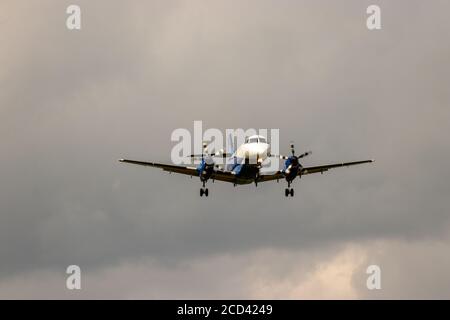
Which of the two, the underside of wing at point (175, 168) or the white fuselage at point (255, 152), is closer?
the white fuselage at point (255, 152)

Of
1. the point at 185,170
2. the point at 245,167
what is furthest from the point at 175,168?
the point at 245,167

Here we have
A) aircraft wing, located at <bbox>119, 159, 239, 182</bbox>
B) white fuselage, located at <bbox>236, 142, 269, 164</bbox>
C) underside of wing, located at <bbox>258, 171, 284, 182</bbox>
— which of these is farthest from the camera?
underside of wing, located at <bbox>258, 171, 284, 182</bbox>

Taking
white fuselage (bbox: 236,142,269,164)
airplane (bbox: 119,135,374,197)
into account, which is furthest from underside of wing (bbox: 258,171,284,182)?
white fuselage (bbox: 236,142,269,164)

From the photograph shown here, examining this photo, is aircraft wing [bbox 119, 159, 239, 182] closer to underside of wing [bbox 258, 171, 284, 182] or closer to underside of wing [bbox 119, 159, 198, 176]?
underside of wing [bbox 119, 159, 198, 176]

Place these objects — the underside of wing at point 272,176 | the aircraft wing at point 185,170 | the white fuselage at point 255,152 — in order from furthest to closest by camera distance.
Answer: the underside of wing at point 272,176 < the aircraft wing at point 185,170 < the white fuselage at point 255,152

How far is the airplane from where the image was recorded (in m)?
67.2

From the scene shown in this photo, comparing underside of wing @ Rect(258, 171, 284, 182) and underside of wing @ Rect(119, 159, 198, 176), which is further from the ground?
underside of wing @ Rect(119, 159, 198, 176)

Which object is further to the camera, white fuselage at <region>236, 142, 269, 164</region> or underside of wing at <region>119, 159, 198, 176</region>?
underside of wing at <region>119, 159, 198, 176</region>

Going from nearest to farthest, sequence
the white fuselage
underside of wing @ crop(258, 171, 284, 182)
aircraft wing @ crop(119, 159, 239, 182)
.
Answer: the white fuselage, aircraft wing @ crop(119, 159, 239, 182), underside of wing @ crop(258, 171, 284, 182)

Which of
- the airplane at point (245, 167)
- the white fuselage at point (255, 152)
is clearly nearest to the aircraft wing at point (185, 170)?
the airplane at point (245, 167)

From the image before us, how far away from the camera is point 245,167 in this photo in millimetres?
67812

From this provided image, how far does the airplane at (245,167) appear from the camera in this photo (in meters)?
67.2

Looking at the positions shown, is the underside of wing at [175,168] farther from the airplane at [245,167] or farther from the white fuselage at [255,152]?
the white fuselage at [255,152]
